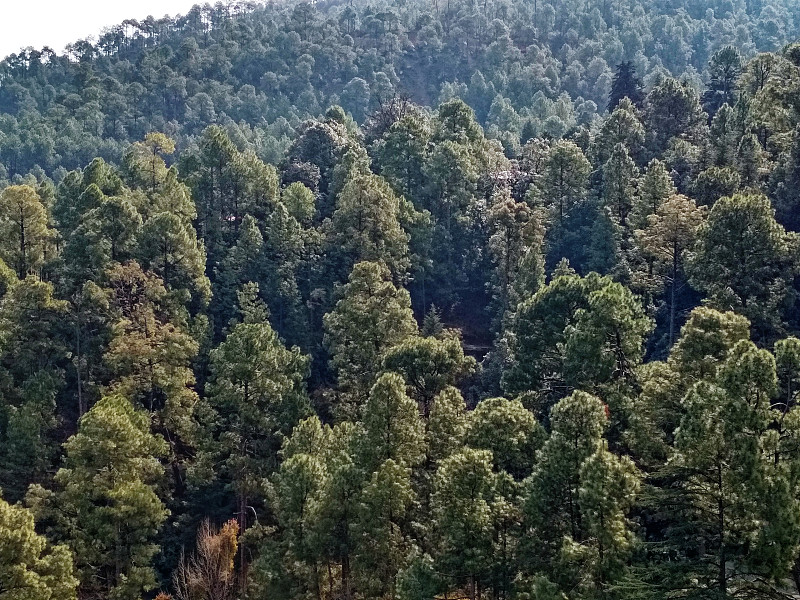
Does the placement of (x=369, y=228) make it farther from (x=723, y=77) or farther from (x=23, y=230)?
(x=723, y=77)

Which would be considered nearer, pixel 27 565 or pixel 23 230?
pixel 27 565

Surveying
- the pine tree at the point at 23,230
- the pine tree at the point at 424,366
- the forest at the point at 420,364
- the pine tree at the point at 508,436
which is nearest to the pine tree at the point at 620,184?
the forest at the point at 420,364

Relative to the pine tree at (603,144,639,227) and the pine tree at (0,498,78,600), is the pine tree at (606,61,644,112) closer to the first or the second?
the pine tree at (603,144,639,227)

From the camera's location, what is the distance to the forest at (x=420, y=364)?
30062 mm

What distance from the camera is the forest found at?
30.1 meters

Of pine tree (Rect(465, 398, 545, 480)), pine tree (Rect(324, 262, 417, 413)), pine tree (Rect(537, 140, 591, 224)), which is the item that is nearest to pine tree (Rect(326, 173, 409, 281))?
pine tree (Rect(324, 262, 417, 413))

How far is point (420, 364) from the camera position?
4712 centimetres

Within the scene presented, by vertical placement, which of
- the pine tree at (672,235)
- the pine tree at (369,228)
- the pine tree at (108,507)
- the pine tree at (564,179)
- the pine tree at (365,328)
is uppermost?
the pine tree at (564,179)

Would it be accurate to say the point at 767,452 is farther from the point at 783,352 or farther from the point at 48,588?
the point at 48,588

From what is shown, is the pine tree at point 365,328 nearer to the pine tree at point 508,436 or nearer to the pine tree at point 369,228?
the pine tree at point 369,228

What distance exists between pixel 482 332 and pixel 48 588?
4176 centimetres

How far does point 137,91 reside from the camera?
144m

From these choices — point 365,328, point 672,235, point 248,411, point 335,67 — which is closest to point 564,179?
point 672,235

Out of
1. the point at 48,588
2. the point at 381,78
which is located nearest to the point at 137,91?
the point at 381,78
